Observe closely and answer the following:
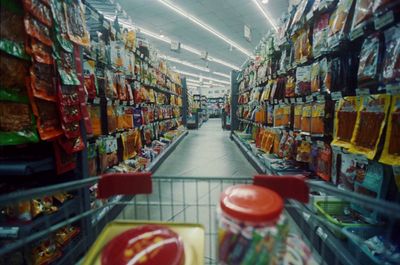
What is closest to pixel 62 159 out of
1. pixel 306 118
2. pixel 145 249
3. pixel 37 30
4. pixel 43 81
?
pixel 43 81

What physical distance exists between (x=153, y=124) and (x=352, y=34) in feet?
12.0

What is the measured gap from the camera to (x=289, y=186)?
0.76 meters

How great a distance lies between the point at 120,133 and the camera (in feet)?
8.84

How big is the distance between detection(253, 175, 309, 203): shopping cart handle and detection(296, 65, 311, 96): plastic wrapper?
1.63 metres

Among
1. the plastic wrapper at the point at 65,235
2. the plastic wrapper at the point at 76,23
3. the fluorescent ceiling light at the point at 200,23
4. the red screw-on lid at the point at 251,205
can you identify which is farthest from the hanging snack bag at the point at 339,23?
the fluorescent ceiling light at the point at 200,23

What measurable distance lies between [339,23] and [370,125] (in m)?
0.76

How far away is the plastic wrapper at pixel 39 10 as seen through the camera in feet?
3.36

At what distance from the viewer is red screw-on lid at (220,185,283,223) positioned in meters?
0.50

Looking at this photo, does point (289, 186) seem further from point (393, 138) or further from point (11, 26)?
point (11, 26)

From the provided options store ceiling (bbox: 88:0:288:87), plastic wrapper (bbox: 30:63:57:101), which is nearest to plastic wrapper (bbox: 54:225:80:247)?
plastic wrapper (bbox: 30:63:57:101)

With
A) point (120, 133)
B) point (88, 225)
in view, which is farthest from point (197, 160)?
point (88, 225)

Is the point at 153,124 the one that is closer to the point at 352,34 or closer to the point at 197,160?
the point at 197,160

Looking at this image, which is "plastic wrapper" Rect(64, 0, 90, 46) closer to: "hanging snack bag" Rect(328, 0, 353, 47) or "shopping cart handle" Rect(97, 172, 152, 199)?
"shopping cart handle" Rect(97, 172, 152, 199)

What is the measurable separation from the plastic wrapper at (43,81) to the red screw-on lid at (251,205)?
3.47 feet
